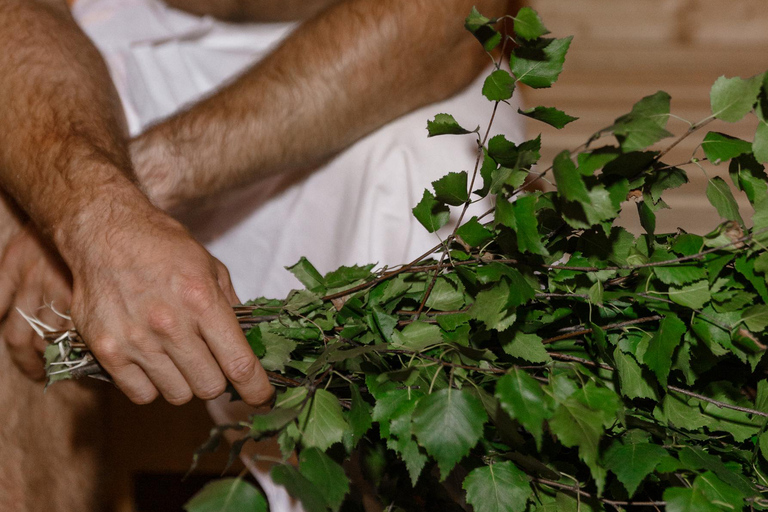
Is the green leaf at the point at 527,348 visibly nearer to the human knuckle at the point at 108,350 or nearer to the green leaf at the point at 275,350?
the green leaf at the point at 275,350

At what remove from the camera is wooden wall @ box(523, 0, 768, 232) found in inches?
81.7

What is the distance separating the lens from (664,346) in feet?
1.46

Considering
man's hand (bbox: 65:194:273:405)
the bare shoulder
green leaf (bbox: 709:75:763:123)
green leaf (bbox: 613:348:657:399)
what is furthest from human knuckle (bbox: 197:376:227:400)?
the bare shoulder

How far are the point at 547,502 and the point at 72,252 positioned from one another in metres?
0.46

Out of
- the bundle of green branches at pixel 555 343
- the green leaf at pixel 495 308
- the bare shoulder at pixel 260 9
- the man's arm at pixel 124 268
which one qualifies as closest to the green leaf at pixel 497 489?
the bundle of green branches at pixel 555 343

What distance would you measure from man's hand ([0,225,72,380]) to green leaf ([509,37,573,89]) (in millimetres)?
583

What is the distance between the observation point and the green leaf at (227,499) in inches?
13.3

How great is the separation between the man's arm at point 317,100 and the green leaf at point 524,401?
0.54 metres

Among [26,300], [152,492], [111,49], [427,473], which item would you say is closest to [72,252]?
[26,300]

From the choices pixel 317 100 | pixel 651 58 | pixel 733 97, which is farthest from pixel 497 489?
pixel 651 58

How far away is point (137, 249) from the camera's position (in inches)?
23.1

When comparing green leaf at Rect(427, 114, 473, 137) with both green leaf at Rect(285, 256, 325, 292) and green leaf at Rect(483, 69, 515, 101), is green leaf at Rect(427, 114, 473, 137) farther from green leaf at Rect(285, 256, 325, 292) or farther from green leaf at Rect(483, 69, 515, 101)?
green leaf at Rect(285, 256, 325, 292)

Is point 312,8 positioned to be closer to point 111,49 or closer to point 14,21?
point 111,49

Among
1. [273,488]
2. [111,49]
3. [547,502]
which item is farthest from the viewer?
[111,49]
